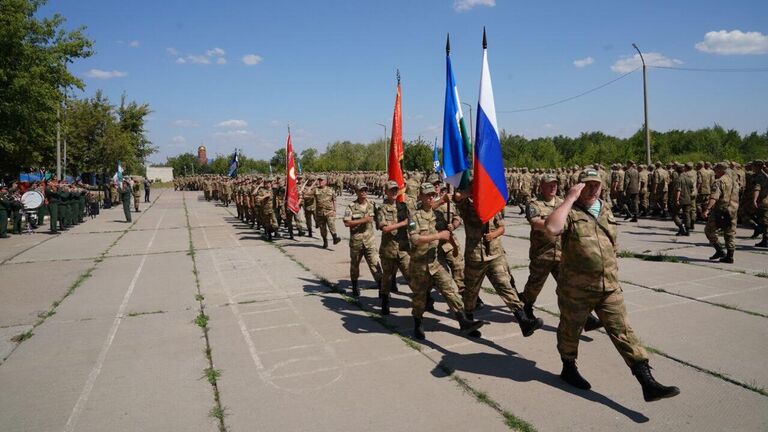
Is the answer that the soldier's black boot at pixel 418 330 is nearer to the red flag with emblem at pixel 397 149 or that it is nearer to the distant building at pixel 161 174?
the red flag with emblem at pixel 397 149

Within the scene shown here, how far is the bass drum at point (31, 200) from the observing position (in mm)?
17797

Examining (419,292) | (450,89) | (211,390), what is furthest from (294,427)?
(450,89)

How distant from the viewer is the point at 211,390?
4.64m

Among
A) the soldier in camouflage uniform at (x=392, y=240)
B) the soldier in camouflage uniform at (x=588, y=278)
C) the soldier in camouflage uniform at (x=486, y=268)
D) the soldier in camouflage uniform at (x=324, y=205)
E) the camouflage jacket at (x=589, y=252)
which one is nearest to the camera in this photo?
the soldier in camouflage uniform at (x=588, y=278)

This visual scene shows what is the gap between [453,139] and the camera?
6.39m

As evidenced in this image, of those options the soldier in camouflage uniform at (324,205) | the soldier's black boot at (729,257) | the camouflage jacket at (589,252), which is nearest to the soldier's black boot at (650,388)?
the camouflage jacket at (589,252)

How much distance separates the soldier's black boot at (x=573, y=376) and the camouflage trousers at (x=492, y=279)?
4.28 ft

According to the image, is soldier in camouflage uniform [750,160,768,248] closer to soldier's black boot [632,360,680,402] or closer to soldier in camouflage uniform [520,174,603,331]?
soldier in camouflage uniform [520,174,603,331]

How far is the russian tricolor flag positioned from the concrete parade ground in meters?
1.58

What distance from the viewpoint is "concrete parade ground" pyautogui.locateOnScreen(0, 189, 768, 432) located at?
4.02 metres

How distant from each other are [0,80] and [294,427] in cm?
2003

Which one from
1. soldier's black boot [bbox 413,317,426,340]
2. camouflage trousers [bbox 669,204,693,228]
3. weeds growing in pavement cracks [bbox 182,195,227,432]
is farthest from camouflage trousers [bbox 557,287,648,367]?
camouflage trousers [bbox 669,204,693,228]

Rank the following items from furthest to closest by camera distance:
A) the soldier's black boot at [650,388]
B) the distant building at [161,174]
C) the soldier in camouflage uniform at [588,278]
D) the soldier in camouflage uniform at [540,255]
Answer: the distant building at [161,174], the soldier in camouflage uniform at [540,255], the soldier in camouflage uniform at [588,278], the soldier's black boot at [650,388]

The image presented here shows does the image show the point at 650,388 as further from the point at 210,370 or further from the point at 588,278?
the point at 210,370
